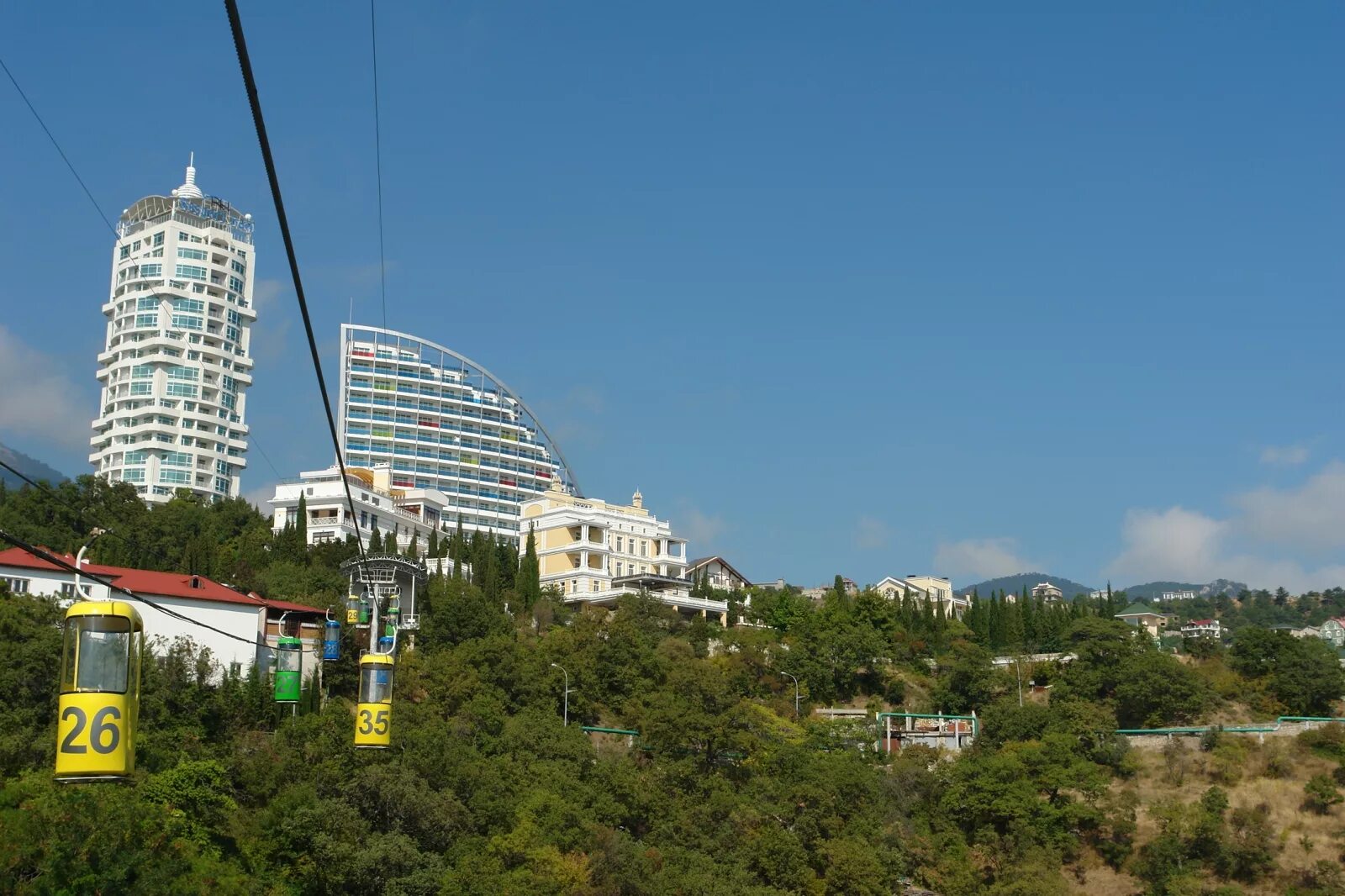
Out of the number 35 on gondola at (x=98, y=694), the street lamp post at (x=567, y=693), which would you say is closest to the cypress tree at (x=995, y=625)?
the street lamp post at (x=567, y=693)

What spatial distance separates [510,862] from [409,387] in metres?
98.9

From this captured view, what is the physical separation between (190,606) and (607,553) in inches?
1649

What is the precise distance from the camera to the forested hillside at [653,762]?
137ft

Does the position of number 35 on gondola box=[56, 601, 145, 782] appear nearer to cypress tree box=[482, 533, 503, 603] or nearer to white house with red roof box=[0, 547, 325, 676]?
white house with red roof box=[0, 547, 325, 676]

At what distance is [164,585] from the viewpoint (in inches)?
2084

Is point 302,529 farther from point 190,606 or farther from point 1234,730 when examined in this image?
point 1234,730

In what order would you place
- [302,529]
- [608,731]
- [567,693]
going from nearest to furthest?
[567,693] → [608,731] → [302,529]

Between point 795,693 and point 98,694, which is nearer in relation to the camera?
point 98,694

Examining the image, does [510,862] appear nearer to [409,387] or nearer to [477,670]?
[477,670]

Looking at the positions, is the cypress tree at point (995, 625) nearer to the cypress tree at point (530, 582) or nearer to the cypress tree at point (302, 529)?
the cypress tree at point (530, 582)

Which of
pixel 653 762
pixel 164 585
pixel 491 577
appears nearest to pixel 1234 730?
pixel 653 762

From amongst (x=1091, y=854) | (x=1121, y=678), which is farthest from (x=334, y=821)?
(x=1121, y=678)

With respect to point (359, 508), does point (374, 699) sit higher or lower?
lower

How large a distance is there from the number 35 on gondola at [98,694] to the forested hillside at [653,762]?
21512 millimetres
